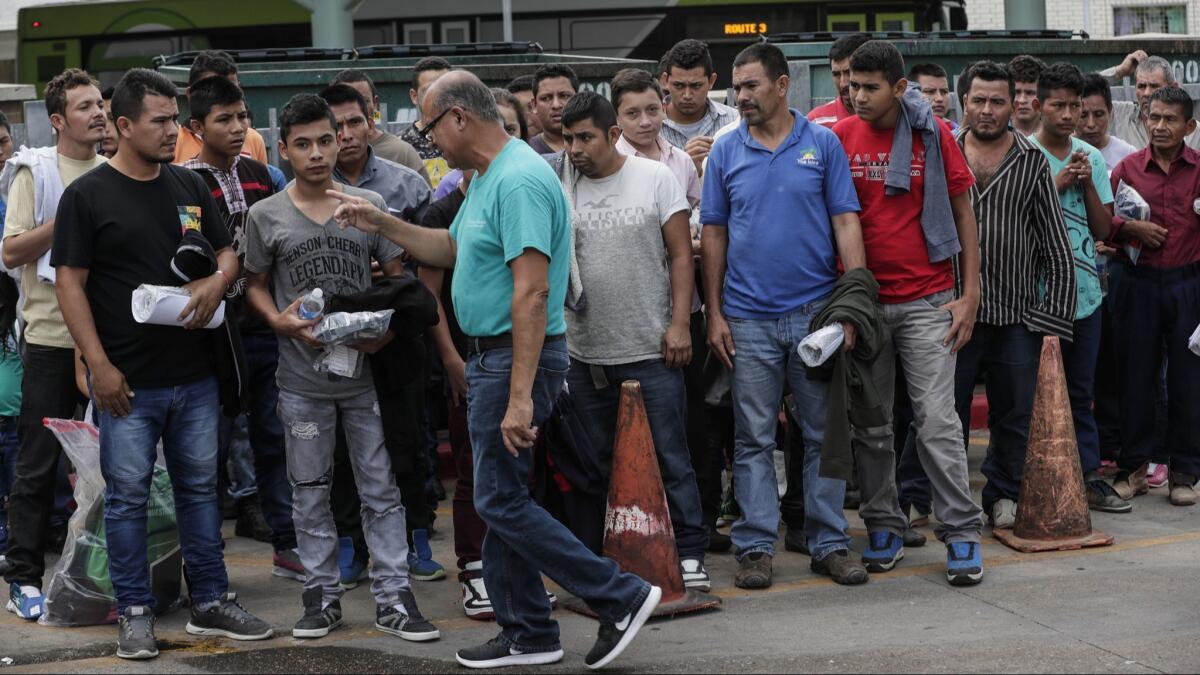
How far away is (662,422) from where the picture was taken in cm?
673

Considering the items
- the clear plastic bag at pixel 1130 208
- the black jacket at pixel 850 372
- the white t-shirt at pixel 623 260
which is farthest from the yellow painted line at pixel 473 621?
the clear plastic bag at pixel 1130 208

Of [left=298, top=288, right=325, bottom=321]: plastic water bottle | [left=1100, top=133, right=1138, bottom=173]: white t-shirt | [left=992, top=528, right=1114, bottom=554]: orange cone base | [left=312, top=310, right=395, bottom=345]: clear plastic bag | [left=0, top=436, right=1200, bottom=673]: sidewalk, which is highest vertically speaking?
[left=1100, top=133, right=1138, bottom=173]: white t-shirt

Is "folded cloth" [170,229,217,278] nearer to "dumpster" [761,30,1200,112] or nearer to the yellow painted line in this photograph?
the yellow painted line

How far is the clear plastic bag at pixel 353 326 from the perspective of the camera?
6043mm

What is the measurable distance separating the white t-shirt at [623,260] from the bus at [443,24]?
37.5 ft

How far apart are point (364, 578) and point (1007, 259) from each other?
333 centimetres

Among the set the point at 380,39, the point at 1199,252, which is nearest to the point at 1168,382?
the point at 1199,252

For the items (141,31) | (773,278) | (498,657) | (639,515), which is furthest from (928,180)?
(141,31)

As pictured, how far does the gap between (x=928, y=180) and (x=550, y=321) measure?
6.81 feet

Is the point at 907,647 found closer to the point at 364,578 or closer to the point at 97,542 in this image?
the point at 364,578

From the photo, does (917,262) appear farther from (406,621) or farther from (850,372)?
(406,621)

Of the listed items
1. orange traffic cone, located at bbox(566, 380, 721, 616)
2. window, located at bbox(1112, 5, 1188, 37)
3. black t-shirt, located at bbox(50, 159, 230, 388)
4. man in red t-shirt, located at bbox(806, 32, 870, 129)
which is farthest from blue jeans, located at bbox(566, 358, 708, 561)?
window, located at bbox(1112, 5, 1188, 37)

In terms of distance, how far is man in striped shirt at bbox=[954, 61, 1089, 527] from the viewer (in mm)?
7480

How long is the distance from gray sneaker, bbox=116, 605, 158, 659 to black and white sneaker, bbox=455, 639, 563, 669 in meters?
1.21
